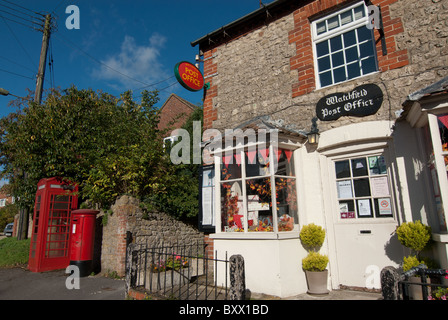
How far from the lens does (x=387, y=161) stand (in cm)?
538

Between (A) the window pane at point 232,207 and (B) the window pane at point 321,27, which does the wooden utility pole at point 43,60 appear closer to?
(A) the window pane at point 232,207

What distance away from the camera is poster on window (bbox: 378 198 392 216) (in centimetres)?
527

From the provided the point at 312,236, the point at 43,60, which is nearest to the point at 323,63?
the point at 312,236

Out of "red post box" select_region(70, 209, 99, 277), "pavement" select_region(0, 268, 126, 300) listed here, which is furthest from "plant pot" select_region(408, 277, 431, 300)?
"red post box" select_region(70, 209, 99, 277)

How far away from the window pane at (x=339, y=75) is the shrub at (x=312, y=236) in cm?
304

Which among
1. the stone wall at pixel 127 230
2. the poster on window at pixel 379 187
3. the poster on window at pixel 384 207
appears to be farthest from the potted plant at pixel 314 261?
the stone wall at pixel 127 230

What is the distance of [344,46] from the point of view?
6.20 meters

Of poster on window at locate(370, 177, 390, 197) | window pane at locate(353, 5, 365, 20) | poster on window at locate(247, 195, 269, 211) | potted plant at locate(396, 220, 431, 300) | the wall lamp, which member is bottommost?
potted plant at locate(396, 220, 431, 300)

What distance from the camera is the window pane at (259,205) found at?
19.0ft

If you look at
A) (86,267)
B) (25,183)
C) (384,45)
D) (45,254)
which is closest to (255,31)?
(384,45)

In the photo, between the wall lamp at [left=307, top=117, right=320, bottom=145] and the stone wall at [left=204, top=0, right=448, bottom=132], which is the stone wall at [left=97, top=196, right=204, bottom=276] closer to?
the stone wall at [left=204, top=0, right=448, bottom=132]

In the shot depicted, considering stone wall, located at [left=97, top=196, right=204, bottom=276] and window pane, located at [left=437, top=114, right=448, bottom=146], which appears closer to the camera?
window pane, located at [left=437, top=114, right=448, bottom=146]

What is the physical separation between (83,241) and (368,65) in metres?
8.11

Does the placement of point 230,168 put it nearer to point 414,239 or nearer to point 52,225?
point 414,239
